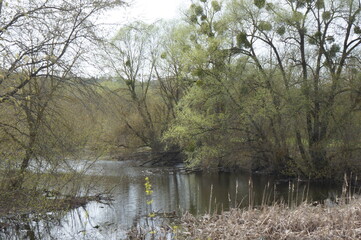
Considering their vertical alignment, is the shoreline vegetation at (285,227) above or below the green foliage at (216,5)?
below

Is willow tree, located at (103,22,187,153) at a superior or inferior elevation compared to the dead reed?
superior

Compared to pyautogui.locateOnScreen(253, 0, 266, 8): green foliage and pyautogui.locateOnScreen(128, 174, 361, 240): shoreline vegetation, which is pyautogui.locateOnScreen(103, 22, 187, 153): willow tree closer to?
pyautogui.locateOnScreen(253, 0, 266, 8): green foliage

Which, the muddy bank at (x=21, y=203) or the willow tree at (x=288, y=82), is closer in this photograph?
the muddy bank at (x=21, y=203)

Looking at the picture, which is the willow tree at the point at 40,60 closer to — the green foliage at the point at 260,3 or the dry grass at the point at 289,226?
the dry grass at the point at 289,226

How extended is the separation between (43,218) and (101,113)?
486cm

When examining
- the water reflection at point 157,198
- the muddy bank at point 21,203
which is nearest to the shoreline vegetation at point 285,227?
the water reflection at point 157,198

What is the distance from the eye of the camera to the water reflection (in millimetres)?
10602

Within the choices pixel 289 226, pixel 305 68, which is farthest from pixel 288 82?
pixel 289 226

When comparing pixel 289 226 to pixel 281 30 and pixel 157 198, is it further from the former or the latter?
pixel 281 30

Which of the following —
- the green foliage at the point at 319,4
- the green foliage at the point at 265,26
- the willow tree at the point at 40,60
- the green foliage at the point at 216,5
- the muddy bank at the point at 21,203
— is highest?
the green foliage at the point at 216,5

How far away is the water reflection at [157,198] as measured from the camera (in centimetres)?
1060

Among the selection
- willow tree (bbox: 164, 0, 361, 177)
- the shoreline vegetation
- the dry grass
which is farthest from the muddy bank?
willow tree (bbox: 164, 0, 361, 177)

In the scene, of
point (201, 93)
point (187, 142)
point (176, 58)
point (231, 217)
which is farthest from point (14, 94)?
point (176, 58)

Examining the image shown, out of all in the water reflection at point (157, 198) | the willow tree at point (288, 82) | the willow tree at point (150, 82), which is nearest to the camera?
the water reflection at point (157, 198)
